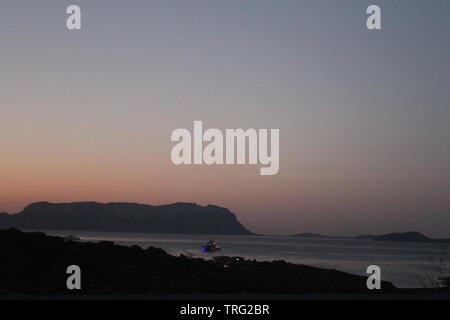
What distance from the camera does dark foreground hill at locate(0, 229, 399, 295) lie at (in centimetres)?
1480

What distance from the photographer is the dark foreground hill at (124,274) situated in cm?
1480

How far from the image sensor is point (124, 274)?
1770cm
